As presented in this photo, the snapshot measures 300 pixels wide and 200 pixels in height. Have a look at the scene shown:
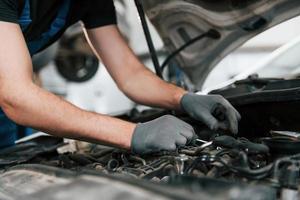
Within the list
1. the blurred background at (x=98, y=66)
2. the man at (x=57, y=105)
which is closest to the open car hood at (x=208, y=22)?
the man at (x=57, y=105)

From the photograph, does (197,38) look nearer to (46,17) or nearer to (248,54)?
(46,17)

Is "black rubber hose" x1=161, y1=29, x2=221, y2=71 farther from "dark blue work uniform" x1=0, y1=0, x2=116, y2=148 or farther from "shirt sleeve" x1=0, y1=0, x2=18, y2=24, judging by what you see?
"shirt sleeve" x1=0, y1=0, x2=18, y2=24

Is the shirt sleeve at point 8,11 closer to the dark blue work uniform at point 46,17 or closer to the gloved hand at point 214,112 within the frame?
the dark blue work uniform at point 46,17

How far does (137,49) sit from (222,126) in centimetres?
258

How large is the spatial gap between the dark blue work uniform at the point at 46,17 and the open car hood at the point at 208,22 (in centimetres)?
A: 19

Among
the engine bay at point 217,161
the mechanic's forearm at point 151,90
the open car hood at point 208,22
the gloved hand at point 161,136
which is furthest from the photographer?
the mechanic's forearm at point 151,90

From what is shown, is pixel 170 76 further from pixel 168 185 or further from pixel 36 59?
pixel 168 185

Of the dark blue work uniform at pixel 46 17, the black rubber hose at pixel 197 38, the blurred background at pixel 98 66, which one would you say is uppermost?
the dark blue work uniform at pixel 46 17

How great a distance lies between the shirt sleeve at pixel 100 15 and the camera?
59.8 inches

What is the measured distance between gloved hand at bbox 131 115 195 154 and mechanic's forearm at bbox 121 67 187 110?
1.23 feet

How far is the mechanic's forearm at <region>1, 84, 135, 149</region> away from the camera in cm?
104

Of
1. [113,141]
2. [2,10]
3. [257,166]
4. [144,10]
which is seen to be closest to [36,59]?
[144,10]

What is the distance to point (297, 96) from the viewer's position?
40.4 inches

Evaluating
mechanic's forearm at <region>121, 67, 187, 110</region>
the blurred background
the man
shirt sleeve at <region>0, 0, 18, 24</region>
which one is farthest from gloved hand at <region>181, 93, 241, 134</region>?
the blurred background
